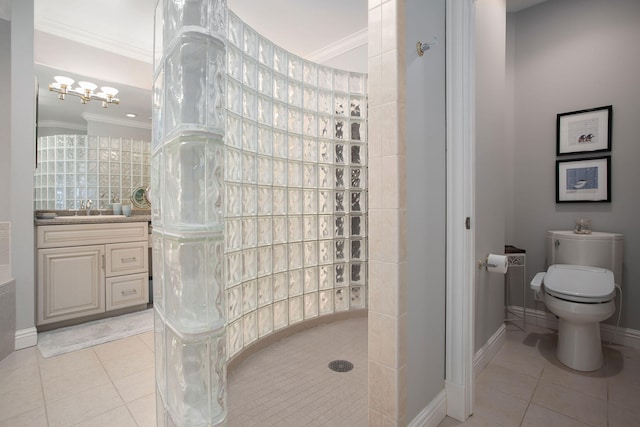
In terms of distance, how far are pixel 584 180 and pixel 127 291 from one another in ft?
13.1

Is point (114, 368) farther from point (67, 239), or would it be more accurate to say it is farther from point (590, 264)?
point (590, 264)

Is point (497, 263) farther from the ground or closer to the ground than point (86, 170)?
closer to the ground

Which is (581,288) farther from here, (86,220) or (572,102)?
(86,220)

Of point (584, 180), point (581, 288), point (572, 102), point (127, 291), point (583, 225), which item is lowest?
point (127, 291)

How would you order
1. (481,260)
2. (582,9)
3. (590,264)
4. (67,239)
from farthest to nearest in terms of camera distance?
(67,239) → (582,9) → (590,264) → (481,260)

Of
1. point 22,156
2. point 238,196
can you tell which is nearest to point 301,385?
point 238,196

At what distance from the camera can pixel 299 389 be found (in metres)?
1.63

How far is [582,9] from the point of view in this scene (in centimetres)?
229

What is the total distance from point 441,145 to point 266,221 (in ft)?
4.14

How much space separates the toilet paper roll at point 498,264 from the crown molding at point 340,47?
7.74ft

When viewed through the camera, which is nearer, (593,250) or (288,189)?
(593,250)

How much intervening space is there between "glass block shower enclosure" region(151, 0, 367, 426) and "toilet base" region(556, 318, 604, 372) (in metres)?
1.48

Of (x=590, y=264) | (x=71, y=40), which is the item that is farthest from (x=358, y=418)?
(x=71, y=40)

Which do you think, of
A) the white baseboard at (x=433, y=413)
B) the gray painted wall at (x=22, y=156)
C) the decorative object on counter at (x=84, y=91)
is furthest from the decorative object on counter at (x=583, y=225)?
the decorative object on counter at (x=84, y=91)
